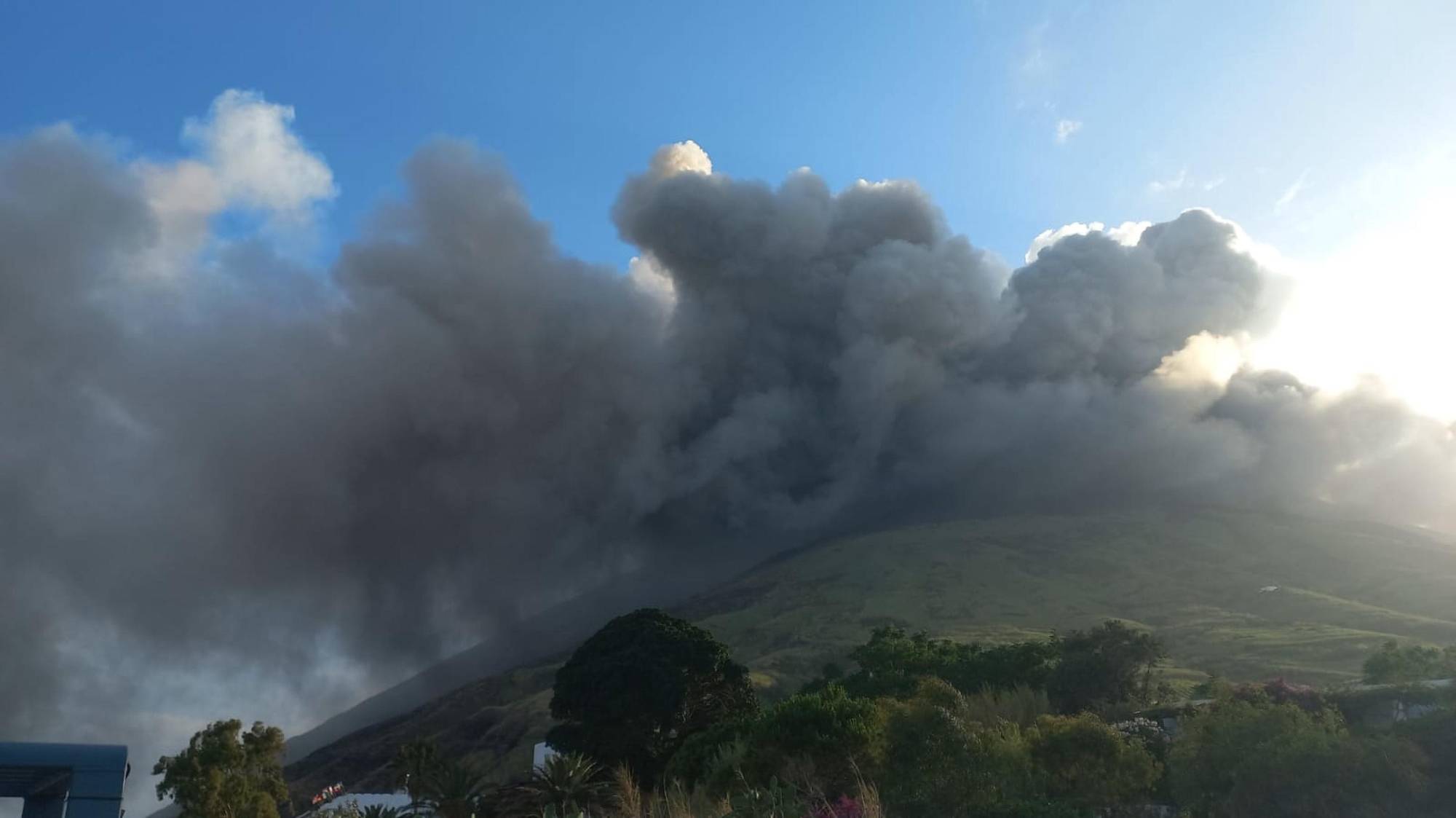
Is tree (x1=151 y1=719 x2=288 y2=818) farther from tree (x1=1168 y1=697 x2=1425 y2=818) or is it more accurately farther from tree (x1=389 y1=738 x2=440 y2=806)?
tree (x1=1168 y1=697 x2=1425 y2=818)

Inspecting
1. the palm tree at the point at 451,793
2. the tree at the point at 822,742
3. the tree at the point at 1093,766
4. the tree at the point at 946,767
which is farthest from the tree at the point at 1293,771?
the palm tree at the point at 451,793

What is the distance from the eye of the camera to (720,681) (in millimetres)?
52656

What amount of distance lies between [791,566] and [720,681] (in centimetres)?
12339

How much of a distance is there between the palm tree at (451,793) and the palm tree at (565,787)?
417cm

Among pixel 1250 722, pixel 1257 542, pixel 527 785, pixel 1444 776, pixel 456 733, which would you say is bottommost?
pixel 1444 776

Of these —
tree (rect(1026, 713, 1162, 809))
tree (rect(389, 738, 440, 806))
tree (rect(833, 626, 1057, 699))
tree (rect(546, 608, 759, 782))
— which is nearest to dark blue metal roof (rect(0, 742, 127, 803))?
tree (rect(1026, 713, 1162, 809))

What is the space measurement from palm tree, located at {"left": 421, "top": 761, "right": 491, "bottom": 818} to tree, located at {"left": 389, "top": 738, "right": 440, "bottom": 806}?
2.99 meters

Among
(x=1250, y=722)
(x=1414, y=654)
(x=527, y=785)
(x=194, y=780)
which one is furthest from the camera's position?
(x=1414, y=654)

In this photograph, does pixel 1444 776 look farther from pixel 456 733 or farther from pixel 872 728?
pixel 456 733

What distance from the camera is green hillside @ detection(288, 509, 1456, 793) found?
95375mm

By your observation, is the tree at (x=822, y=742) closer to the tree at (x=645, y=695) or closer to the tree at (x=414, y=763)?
the tree at (x=645, y=695)

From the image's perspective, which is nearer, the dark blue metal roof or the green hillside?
the dark blue metal roof

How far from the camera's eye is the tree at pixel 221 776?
4162 centimetres

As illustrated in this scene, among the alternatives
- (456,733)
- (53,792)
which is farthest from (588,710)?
(456,733)
